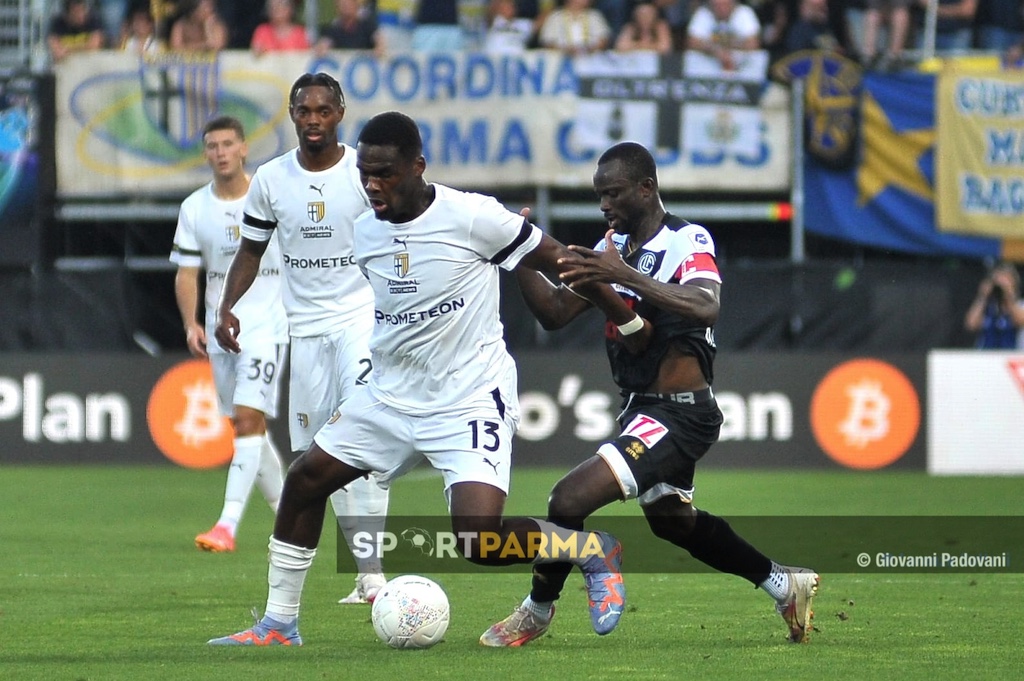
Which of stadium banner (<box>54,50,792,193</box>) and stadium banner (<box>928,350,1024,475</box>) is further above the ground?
stadium banner (<box>54,50,792,193</box>)

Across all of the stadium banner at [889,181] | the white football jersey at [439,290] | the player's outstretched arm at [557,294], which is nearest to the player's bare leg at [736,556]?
the player's outstretched arm at [557,294]

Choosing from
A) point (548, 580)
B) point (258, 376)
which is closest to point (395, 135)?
point (548, 580)

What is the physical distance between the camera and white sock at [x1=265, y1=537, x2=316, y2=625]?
23.1 feet

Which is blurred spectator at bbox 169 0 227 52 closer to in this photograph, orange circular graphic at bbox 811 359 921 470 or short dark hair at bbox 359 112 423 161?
orange circular graphic at bbox 811 359 921 470

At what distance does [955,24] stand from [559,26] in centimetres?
444

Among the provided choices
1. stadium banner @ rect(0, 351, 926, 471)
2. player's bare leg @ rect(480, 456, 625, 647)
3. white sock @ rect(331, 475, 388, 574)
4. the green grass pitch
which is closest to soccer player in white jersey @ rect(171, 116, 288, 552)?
the green grass pitch

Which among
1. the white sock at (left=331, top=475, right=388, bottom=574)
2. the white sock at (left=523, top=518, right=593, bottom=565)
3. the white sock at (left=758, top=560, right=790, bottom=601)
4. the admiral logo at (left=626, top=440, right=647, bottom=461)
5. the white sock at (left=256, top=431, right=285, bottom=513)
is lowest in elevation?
the white sock at (left=256, top=431, right=285, bottom=513)

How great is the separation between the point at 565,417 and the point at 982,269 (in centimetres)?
438

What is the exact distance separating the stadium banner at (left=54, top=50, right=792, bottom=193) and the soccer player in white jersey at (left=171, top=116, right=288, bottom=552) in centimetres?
630

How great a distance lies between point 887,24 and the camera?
18984mm

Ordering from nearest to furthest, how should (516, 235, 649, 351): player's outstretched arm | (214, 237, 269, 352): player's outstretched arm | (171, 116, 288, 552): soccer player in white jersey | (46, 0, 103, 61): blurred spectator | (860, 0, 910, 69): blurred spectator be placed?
(516, 235, 649, 351): player's outstretched arm → (214, 237, 269, 352): player's outstretched arm → (171, 116, 288, 552): soccer player in white jersey → (46, 0, 103, 61): blurred spectator → (860, 0, 910, 69): blurred spectator

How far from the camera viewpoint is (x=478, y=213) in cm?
689

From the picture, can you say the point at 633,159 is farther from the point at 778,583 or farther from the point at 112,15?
the point at 112,15

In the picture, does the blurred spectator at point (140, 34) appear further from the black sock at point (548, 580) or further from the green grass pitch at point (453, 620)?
the black sock at point (548, 580)
